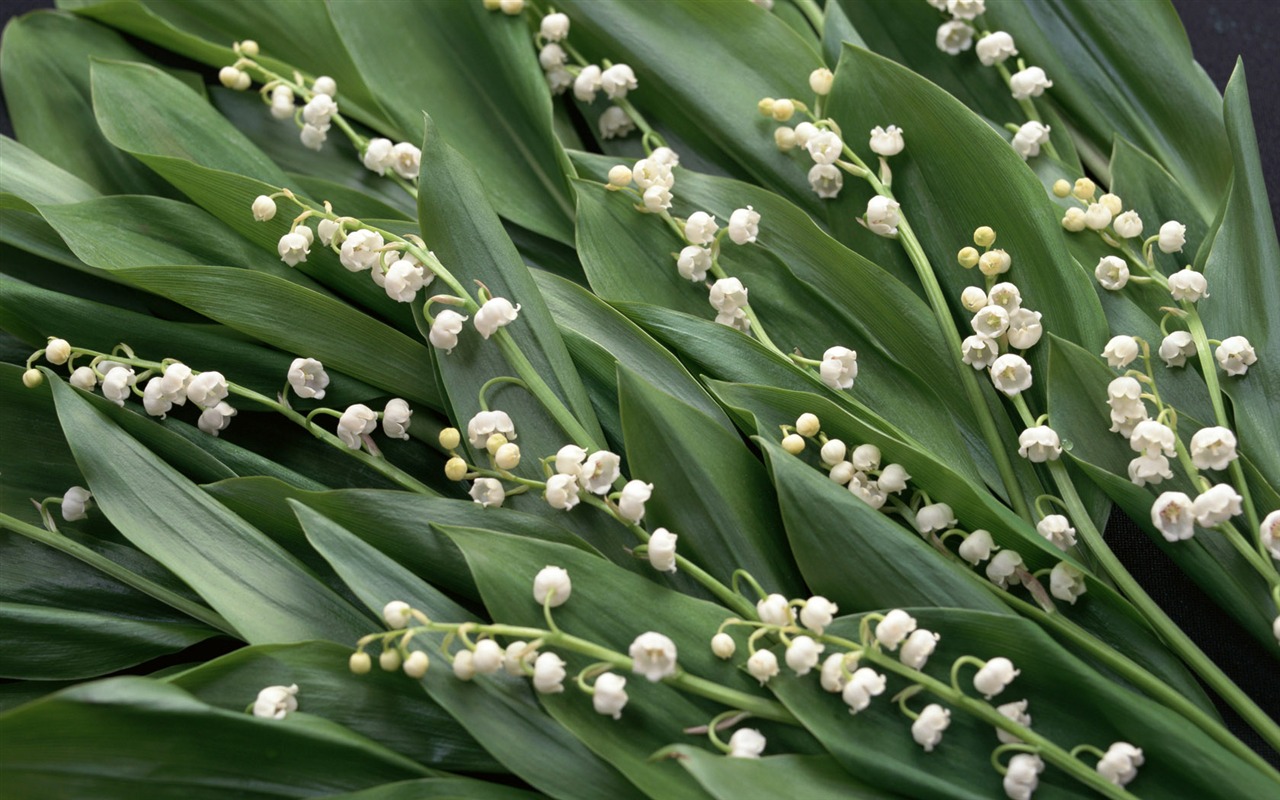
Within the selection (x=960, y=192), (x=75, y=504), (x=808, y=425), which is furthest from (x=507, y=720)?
(x=960, y=192)

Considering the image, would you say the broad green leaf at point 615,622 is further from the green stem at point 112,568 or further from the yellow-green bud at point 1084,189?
the yellow-green bud at point 1084,189

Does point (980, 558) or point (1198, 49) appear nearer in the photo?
point (980, 558)

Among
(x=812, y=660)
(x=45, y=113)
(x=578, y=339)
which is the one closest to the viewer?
(x=812, y=660)

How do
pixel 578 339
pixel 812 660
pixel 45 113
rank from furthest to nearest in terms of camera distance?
pixel 45 113
pixel 578 339
pixel 812 660

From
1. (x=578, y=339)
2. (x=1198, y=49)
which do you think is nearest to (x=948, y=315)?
(x=578, y=339)

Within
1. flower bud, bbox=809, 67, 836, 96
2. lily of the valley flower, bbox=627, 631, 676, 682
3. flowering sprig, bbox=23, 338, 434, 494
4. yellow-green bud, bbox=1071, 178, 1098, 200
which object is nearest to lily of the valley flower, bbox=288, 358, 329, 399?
flowering sprig, bbox=23, 338, 434, 494

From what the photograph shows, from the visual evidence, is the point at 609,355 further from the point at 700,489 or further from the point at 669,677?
the point at 669,677

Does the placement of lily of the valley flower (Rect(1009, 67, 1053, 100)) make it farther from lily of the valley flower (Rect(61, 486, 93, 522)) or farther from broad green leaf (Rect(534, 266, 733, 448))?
lily of the valley flower (Rect(61, 486, 93, 522))

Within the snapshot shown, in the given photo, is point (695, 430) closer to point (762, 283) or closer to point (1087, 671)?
point (762, 283)
